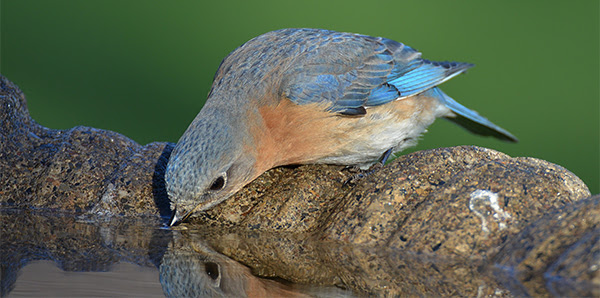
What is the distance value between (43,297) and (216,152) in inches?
79.7

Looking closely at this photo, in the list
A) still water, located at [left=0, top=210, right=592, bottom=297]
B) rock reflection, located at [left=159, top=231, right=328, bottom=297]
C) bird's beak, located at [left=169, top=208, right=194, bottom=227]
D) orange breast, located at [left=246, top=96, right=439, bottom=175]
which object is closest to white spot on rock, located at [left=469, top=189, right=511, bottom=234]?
still water, located at [left=0, top=210, right=592, bottom=297]

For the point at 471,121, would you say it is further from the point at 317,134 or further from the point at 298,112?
the point at 298,112

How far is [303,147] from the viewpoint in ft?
17.7

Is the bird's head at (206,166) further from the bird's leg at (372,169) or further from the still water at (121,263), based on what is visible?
the bird's leg at (372,169)

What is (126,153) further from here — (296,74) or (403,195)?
(403,195)

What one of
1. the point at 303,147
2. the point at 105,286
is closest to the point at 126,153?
the point at 303,147

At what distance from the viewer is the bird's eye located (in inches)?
193

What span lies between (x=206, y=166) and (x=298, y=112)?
1021 mm

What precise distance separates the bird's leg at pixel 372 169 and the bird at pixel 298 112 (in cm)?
8

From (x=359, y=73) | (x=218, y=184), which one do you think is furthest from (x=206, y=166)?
(x=359, y=73)

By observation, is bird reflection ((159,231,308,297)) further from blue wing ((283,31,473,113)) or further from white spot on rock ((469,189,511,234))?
blue wing ((283,31,473,113))

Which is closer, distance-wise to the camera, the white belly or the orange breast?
the orange breast

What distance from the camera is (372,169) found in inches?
217

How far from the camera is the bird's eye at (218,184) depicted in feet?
16.1
